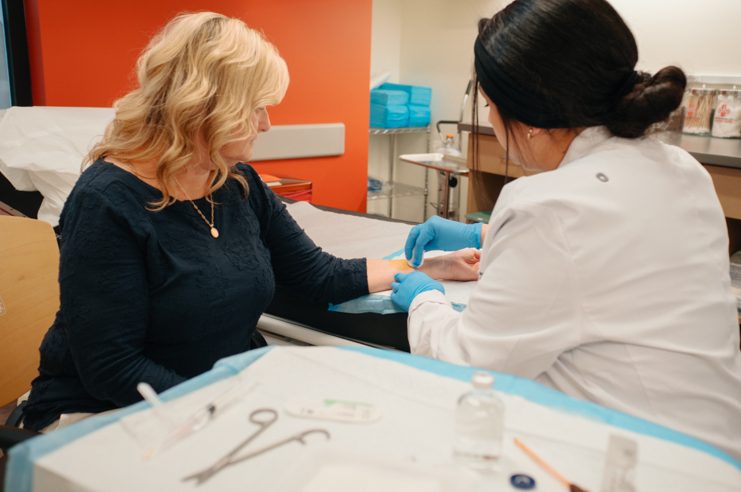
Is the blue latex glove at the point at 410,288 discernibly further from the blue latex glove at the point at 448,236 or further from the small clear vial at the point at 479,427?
the small clear vial at the point at 479,427

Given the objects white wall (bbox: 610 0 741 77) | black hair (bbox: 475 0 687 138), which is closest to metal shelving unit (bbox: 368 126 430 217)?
white wall (bbox: 610 0 741 77)

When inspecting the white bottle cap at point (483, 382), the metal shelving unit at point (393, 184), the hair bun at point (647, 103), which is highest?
the hair bun at point (647, 103)

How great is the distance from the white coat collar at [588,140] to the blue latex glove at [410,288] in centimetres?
49

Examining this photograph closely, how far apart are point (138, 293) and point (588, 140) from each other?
823mm

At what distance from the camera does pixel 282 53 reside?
11.5 ft

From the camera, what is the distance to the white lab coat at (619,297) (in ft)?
3.03

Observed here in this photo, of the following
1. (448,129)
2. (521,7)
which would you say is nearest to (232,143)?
(521,7)

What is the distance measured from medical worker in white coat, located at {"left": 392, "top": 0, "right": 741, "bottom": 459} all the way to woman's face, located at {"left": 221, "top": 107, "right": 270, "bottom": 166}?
20.4 inches

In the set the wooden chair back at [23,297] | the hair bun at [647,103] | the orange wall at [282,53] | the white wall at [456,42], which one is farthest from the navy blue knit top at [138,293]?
the white wall at [456,42]

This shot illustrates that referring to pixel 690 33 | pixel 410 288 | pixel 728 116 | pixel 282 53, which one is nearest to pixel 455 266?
pixel 410 288

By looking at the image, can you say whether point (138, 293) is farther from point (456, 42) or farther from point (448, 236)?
point (456, 42)

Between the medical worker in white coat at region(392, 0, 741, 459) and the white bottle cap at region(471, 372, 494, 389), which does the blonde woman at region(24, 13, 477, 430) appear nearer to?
the medical worker in white coat at region(392, 0, 741, 459)

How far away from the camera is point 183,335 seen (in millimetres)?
1260

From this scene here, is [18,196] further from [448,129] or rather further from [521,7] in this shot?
[448,129]
